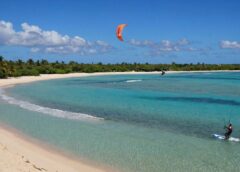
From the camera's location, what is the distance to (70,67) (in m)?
94.8

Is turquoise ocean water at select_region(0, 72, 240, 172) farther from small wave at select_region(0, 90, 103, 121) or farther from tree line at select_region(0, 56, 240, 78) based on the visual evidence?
tree line at select_region(0, 56, 240, 78)

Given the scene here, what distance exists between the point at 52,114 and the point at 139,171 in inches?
500

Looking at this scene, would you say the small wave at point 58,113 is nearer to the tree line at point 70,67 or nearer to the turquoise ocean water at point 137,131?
the turquoise ocean water at point 137,131

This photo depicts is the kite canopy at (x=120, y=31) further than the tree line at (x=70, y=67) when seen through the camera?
No

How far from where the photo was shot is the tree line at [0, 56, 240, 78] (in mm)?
66738

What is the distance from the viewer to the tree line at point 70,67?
66738mm

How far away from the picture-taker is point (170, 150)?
14484 mm

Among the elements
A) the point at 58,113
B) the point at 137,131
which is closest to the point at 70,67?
the point at 58,113

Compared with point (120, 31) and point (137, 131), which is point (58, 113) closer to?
point (120, 31)

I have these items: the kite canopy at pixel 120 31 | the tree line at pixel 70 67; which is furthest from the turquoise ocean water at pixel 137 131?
the tree line at pixel 70 67

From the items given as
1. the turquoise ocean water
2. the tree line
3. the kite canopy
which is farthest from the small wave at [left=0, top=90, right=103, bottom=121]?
the tree line

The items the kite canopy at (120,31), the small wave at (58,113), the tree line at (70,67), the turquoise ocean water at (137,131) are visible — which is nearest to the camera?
the turquoise ocean water at (137,131)

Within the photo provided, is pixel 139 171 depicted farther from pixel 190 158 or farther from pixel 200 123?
pixel 200 123

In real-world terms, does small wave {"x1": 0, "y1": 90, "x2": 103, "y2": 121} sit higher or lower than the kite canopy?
lower
